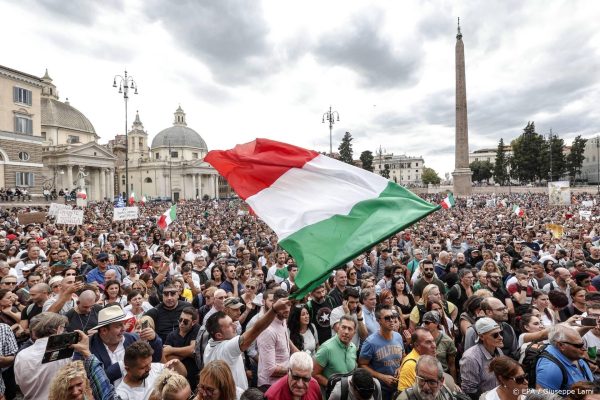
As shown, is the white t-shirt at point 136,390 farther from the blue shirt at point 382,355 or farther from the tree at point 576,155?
the tree at point 576,155

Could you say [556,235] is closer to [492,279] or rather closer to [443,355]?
[492,279]

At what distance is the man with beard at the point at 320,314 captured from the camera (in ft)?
17.7

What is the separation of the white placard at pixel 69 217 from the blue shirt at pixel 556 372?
14.9m

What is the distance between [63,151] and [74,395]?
69.6 meters

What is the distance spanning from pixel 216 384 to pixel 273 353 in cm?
134

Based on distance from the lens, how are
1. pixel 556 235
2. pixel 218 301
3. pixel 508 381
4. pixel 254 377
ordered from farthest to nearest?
1. pixel 556 235
2. pixel 218 301
3. pixel 254 377
4. pixel 508 381

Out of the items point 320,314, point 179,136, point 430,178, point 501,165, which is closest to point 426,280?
Answer: point 320,314

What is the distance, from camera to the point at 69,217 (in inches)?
570

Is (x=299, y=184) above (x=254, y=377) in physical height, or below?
above

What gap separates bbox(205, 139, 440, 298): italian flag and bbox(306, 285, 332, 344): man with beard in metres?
1.86

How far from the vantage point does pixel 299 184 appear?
4.38m

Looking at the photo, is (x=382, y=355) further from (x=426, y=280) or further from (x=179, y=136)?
(x=179, y=136)

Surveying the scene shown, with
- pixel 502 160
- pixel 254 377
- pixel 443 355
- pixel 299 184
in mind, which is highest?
pixel 502 160

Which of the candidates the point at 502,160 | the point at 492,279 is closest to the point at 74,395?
the point at 492,279
